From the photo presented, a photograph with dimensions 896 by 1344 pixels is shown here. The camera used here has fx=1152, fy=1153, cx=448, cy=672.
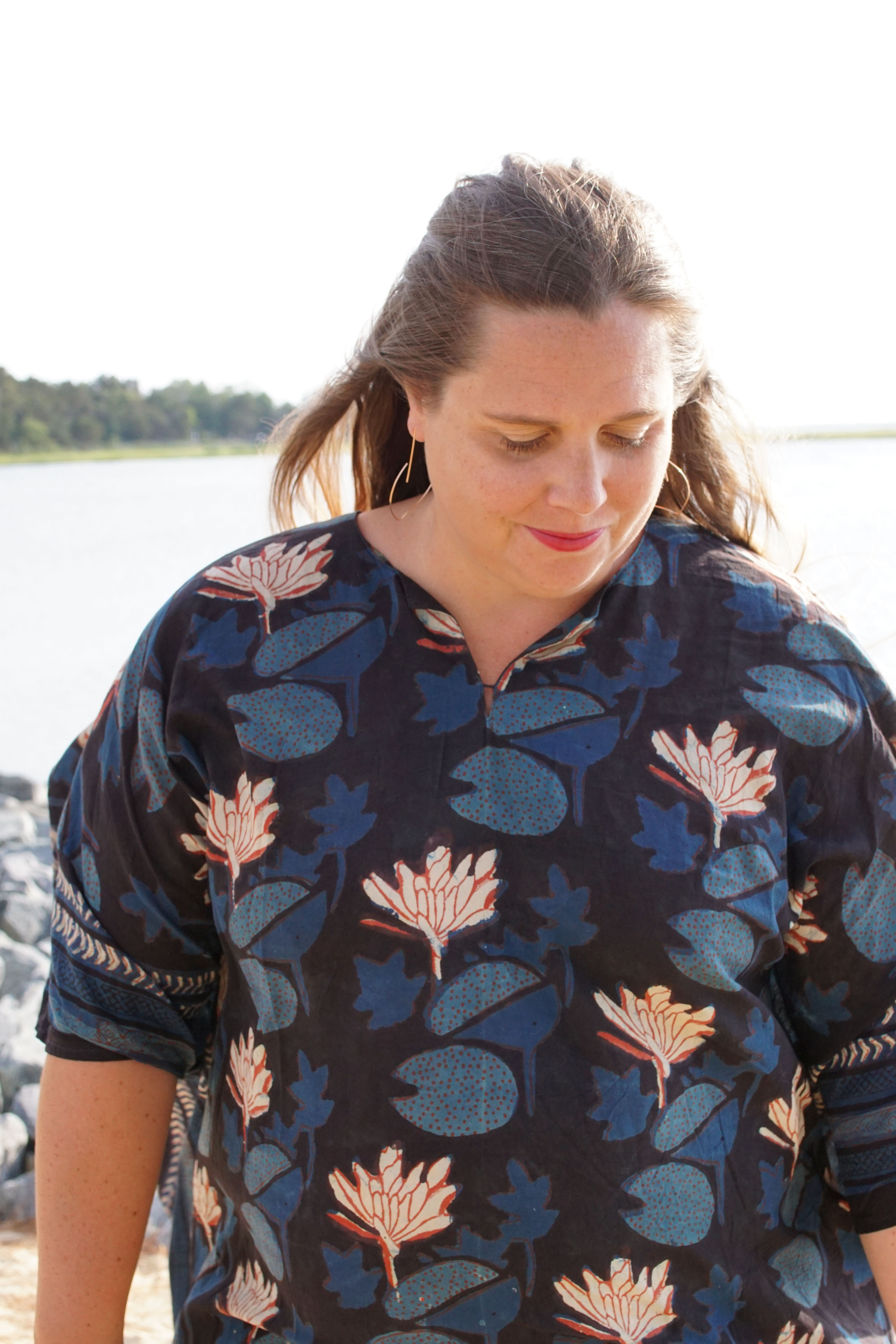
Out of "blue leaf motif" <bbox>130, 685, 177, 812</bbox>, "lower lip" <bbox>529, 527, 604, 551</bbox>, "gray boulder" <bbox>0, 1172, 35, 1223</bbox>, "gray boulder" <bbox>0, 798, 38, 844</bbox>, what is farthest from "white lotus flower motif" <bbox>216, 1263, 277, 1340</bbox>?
"gray boulder" <bbox>0, 798, 38, 844</bbox>

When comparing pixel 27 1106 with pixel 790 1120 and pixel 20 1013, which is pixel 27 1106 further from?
pixel 790 1120

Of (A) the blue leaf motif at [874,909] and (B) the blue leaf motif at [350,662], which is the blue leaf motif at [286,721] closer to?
(B) the blue leaf motif at [350,662]

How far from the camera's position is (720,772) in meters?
1.24

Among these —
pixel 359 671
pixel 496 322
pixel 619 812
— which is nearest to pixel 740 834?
pixel 619 812

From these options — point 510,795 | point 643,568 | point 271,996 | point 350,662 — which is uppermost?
point 643,568

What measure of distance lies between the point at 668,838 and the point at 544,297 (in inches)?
22.3

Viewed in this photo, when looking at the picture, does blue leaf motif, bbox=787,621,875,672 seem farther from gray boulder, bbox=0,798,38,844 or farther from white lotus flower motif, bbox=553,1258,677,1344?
gray boulder, bbox=0,798,38,844

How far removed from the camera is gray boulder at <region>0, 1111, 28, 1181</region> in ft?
8.16

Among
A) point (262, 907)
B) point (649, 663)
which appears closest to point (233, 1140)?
point (262, 907)

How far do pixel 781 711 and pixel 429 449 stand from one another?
0.48 metres

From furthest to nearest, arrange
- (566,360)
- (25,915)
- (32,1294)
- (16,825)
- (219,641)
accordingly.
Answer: (16,825) < (25,915) < (32,1294) < (219,641) < (566,360)

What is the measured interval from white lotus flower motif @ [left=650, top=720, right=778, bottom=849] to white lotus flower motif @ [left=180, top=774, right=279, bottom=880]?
→ 42 centimetres

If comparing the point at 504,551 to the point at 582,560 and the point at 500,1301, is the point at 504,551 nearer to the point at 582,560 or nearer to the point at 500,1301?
the point at 582,560

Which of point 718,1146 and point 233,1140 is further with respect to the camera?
point 233,1140
